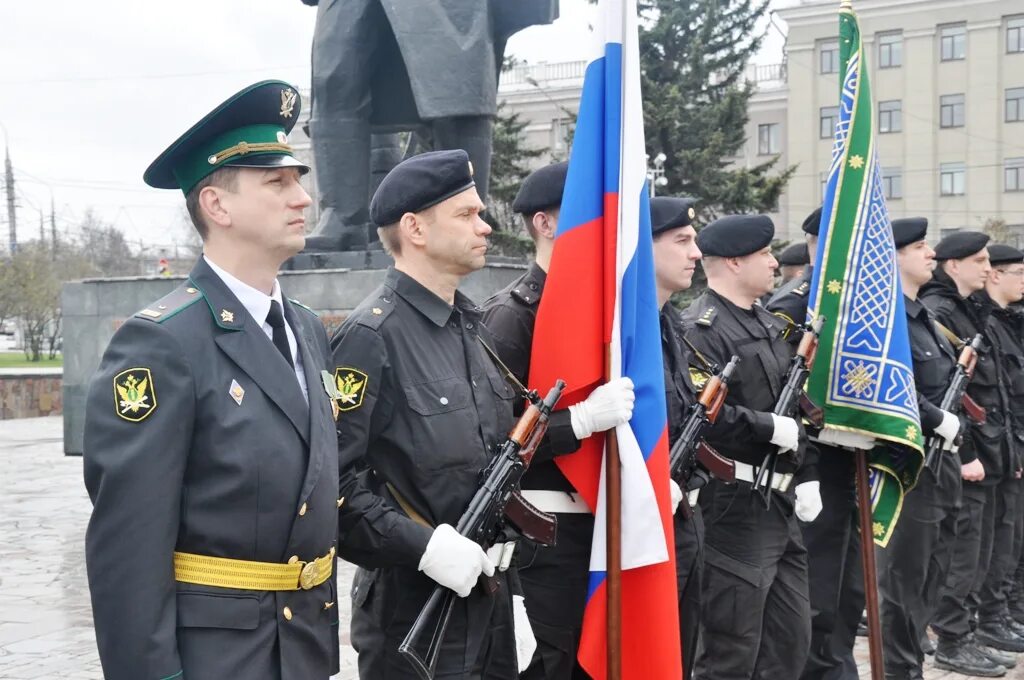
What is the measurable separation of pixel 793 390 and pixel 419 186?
214 centimetres

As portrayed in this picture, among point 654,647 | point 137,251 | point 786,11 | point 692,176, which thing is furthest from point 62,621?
point 137,251

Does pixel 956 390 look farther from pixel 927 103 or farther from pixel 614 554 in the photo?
pixel 927 103

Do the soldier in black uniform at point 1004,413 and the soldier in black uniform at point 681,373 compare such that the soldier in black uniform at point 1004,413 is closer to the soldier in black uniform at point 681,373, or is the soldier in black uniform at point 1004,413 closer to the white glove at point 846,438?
the white glove at point 846,438

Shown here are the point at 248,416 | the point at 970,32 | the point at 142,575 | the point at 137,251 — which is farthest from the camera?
the point at 137,251

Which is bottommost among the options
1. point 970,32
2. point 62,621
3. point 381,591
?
point 62,621

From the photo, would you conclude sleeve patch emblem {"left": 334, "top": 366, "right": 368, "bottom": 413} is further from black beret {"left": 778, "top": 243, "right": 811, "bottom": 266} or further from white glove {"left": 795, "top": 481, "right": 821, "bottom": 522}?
black beret {"left": 778, "top": 243, "right": 811, "bottom": 266}

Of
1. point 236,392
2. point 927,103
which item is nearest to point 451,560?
point 236,392

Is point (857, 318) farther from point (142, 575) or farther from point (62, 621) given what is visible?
point (62, 621)

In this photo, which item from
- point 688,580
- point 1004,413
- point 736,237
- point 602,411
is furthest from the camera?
point 1004,413

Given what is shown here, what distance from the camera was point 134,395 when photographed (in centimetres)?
245

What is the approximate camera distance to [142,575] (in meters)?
2.38

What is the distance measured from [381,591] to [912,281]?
377cm

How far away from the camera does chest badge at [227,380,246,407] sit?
257 cm

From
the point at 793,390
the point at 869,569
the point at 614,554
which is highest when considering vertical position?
the point at 793,390
